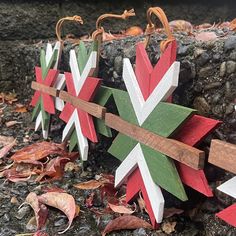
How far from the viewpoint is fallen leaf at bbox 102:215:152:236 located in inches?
51.8

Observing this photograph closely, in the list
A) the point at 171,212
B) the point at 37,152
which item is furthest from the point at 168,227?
the point at 37,152

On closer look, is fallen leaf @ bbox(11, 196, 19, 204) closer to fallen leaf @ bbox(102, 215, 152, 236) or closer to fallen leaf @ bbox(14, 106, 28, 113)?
fallen leaf @ bbox(102, 215, 152, 236)

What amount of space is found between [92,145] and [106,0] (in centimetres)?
202

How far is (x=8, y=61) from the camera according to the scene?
3266 mm

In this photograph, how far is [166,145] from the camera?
1.14 m

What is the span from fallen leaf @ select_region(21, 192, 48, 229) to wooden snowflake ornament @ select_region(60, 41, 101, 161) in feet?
0.92

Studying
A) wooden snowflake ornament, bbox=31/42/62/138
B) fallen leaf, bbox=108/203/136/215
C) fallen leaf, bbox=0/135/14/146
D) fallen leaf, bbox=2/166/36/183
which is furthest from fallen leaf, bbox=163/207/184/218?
fallen leaf, bbox=0/135/14/146

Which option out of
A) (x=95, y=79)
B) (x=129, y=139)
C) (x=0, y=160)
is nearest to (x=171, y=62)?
(x=129, y=139)

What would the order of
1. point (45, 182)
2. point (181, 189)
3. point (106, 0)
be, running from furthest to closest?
point (106, 0) → point (45, 182) → point (181, 189)

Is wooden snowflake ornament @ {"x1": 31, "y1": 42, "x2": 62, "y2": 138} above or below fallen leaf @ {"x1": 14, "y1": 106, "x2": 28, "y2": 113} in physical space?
above

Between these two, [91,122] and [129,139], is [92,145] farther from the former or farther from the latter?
[129,139]

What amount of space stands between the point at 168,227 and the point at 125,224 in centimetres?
15

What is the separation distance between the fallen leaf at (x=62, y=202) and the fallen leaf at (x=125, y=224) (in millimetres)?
145

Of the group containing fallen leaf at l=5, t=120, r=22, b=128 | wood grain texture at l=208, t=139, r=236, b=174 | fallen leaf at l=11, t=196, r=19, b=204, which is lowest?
fallen leaf at l=5, t=120, r=22, b=128
